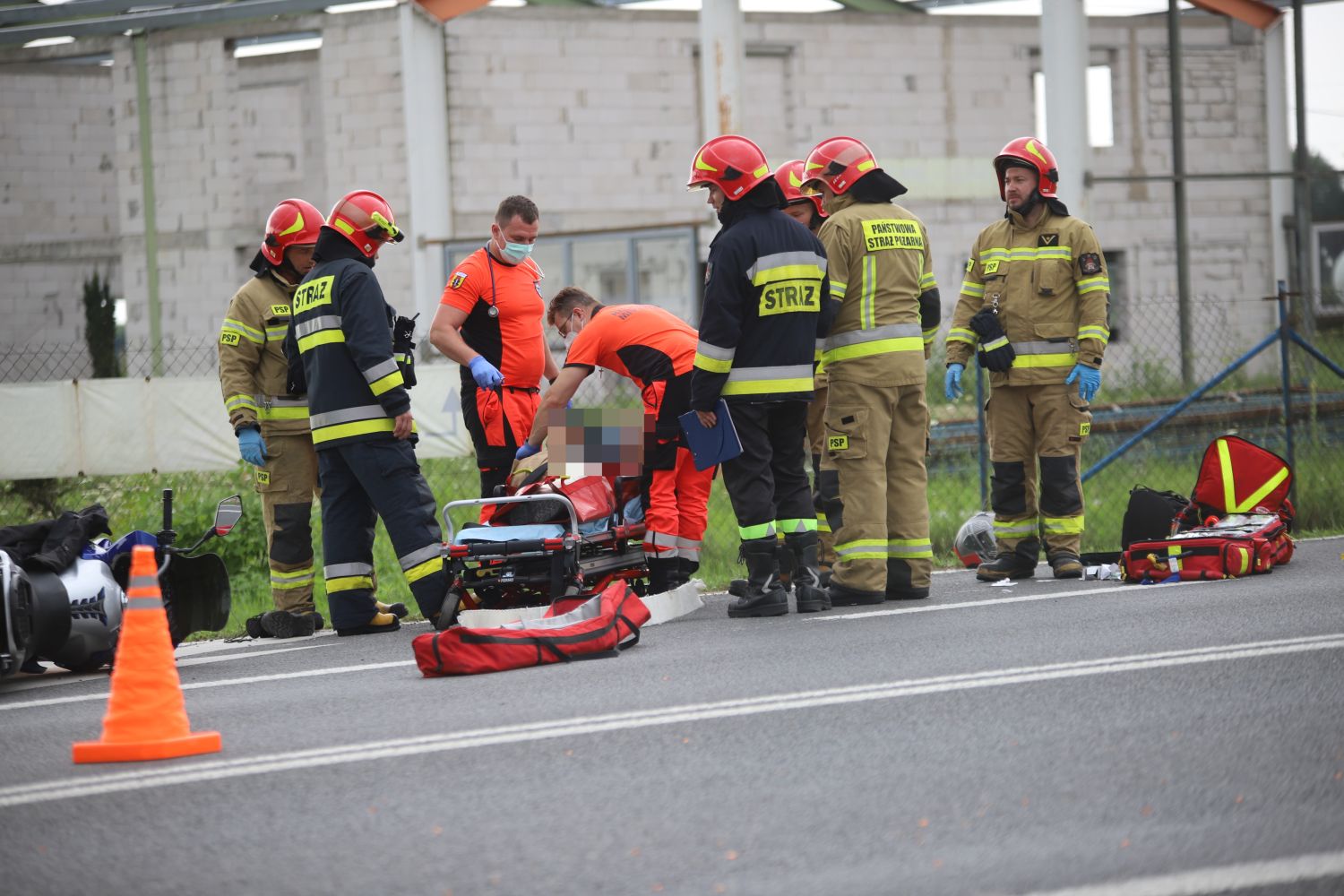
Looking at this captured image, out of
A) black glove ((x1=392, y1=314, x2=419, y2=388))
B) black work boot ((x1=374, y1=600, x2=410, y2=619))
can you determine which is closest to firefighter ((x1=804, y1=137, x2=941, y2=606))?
black glove ((x1=392, y1=314, x2=419, y2=388))

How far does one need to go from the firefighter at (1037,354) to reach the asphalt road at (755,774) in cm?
213

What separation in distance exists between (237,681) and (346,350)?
2.00 m

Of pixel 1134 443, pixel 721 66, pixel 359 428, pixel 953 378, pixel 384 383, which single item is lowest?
pixel 1134 443

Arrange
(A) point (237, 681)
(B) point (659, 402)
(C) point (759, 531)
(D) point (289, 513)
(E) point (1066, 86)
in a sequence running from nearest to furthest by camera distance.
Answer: (A) point (237, 681) → (C) point (759, 531) → (B) point (659, 402) → (D) point (289, 513) → (E) point (1066, 86)

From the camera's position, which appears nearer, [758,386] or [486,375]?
[758,386]

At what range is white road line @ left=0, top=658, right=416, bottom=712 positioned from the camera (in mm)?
Answer: 6316

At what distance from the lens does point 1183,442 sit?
1611 cm

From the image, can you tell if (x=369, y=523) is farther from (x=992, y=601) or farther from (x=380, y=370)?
(x=992, y=601)

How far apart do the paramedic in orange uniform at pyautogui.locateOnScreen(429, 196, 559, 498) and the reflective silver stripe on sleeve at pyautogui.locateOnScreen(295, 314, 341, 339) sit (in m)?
0.81

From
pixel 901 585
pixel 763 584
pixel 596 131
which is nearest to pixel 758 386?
pixel 763 584

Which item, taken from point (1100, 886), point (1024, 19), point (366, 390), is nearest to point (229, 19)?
point (1024, 19)

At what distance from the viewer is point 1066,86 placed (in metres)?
21.4

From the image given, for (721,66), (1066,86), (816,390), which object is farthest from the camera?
(1066,86)

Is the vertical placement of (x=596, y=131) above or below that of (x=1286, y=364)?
above
